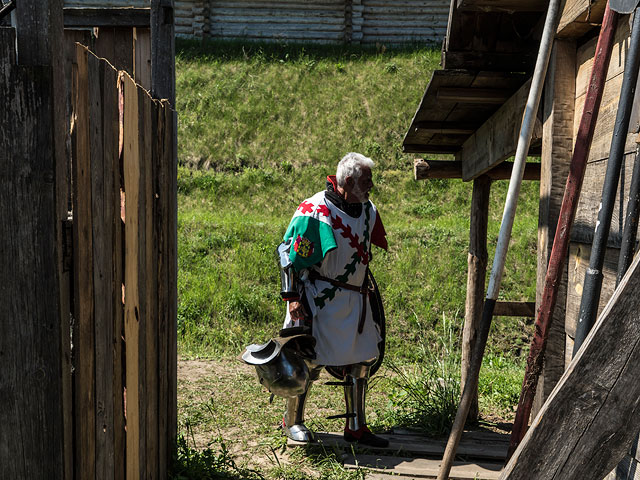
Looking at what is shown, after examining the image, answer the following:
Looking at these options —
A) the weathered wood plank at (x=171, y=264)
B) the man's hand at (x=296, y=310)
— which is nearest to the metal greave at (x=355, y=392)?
the man's hand at (x=296, y=310)

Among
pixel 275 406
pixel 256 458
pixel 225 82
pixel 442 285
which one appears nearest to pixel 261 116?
pixel 225 82

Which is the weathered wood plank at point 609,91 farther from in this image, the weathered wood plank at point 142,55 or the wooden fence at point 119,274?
the weathered wood plank at point 142,55

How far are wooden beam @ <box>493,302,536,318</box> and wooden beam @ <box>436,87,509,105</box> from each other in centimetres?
202

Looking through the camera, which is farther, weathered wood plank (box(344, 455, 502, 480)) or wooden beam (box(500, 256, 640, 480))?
weathered wood plank (box(344, 455, 502, 480))

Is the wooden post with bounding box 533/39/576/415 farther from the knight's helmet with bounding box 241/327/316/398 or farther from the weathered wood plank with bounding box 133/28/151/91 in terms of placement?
the weathered wood plank with bounding box 133/28/151/91

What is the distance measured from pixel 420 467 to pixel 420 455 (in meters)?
0.34

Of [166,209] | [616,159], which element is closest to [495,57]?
[616,159]

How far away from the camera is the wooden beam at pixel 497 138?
349cm

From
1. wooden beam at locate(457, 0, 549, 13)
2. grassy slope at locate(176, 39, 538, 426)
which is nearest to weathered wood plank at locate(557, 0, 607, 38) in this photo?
wooden beam at locate(457, 0, 549, 13)

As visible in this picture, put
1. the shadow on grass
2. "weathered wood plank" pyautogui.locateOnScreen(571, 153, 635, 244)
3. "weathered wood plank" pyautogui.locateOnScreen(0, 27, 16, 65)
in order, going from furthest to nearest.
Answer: the shadow on grass < "weathered wood plank" pyautogui.locateOnScreen(571, 153, 635, 244) < "weathered wood plank" pyautogui.locateOnScreen(0, 27, 16, 65)

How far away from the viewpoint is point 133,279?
8.82ft

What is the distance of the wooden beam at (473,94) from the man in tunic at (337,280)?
90 cm

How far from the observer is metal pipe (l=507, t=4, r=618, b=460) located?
2.16 metres

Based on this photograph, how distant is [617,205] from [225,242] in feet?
26.0
